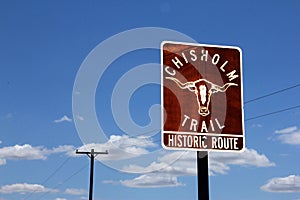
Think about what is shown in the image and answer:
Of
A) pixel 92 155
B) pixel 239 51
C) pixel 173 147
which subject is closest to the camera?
pixel 173 147

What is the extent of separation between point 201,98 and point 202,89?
0.16 metres

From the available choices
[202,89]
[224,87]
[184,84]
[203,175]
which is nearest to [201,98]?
[202,89]

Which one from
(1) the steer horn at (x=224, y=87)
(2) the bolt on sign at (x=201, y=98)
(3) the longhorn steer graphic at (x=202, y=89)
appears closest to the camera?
(2) the bolt on sign at (x=201, y=98)

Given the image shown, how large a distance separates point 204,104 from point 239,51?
4.03 ft

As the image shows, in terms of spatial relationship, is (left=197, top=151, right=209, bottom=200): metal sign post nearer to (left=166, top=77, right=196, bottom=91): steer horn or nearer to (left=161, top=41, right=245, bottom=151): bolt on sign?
(left=161, top=41, right=245, bottom=151): bolt on sign

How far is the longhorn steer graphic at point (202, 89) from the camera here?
9883mm

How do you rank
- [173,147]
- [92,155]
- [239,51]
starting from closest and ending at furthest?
[173,147], [239,51], [92,155]

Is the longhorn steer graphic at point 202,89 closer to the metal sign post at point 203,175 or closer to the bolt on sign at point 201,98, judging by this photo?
the bolt on sign at point 201,98

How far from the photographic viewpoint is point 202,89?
998 cm

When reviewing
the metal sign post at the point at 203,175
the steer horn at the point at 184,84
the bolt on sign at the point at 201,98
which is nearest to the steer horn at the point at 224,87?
the bolt on sign at the point at 201,98

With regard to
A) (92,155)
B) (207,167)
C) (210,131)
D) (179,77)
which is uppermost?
(92,155)

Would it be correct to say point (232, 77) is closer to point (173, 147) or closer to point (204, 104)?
point (204, 104)

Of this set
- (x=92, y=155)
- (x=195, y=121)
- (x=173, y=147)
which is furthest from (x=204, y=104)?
(x=92, y=155)

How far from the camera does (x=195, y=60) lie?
10.0 meters
